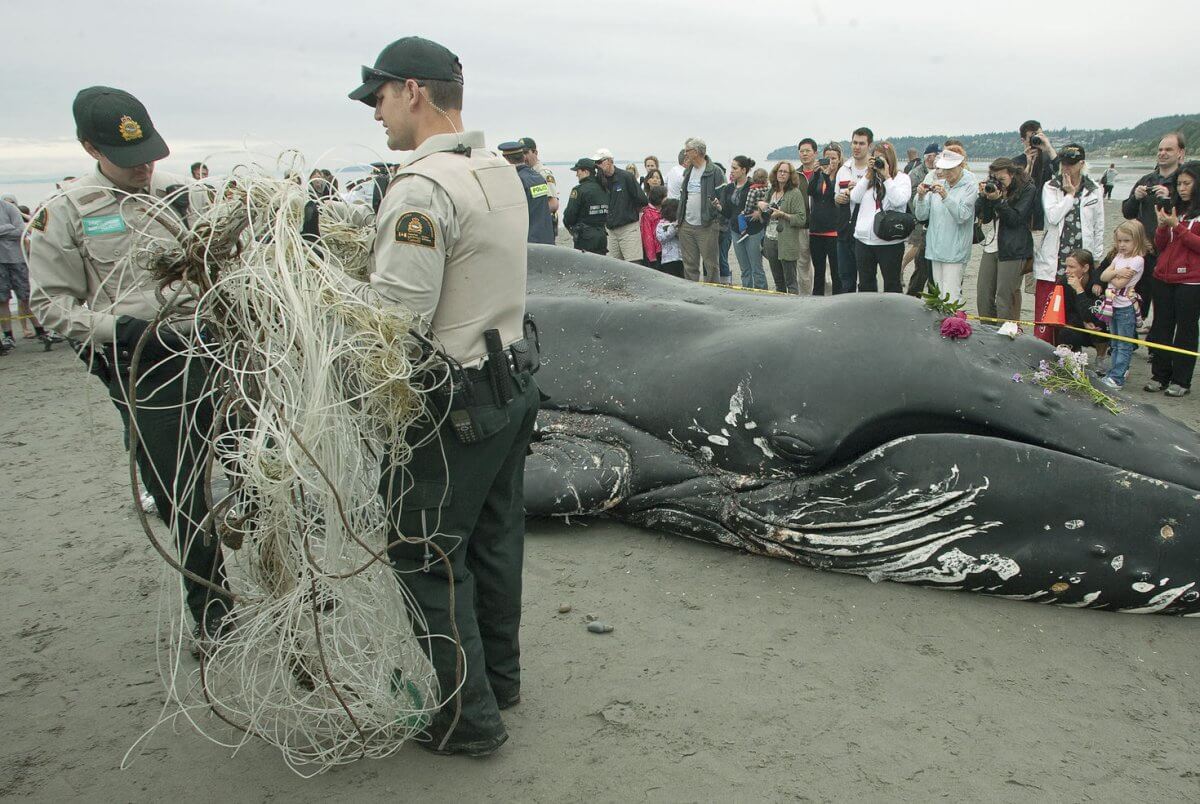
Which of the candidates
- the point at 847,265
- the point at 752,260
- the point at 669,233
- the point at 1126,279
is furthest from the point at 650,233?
the point at 1126,279

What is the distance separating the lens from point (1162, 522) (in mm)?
4625

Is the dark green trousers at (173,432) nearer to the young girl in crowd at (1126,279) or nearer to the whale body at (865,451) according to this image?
the whale body at (865,451)

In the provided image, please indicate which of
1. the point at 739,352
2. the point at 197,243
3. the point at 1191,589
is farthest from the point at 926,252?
the point at 197,243

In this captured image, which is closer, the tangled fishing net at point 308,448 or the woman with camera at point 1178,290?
the tangled fishing net at point 308,448

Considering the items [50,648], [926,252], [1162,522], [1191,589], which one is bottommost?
[50,648]

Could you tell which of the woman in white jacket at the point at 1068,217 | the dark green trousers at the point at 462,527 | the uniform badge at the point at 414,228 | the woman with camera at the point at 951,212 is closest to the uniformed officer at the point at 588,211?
the woman with camera at the point at 951,212

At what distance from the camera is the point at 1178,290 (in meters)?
9.22

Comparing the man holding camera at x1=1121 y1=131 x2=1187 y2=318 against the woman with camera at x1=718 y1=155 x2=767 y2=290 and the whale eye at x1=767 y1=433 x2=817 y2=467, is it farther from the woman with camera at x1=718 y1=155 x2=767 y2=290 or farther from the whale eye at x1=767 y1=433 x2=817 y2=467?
the whale eye at x1=767 y1=433 x2=817 y2=467

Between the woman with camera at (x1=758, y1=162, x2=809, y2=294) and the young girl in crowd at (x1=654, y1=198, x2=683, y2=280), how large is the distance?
4.44 feet

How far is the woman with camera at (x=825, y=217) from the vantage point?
1220 centimetres

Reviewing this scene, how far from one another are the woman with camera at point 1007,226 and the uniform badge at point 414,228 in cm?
883

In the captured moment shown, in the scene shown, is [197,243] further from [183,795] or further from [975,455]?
[975,455]

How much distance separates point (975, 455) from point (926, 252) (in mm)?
6522

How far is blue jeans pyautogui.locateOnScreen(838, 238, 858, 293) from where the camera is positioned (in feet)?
39.7
